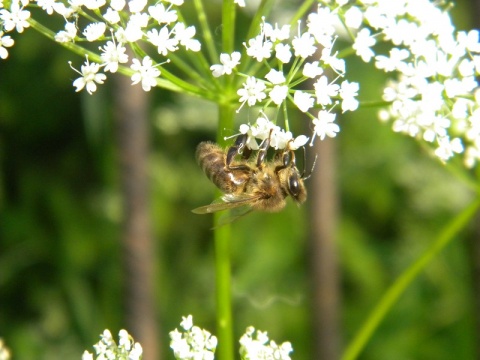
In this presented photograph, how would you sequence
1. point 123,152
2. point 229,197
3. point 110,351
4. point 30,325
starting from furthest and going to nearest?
point 30,325, point 123,152, point 229,197, point 110,351

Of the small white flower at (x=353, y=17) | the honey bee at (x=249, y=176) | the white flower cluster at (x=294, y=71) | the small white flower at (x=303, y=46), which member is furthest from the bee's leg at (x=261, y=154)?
the small white flower at (x=353, y=17)

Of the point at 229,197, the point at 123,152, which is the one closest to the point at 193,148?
the point at 123,152

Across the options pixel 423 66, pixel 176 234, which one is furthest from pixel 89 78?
pixel 176 234

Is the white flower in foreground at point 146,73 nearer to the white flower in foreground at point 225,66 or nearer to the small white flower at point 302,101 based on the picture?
the white flower in foreground at point 225,66

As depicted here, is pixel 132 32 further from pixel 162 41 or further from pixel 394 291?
pixel 394 291

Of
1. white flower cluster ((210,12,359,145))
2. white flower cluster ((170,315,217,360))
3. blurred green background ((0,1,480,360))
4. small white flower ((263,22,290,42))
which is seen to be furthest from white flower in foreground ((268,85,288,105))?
blurred green background ((0,1,480,360))

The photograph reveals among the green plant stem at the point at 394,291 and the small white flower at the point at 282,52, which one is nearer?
the small white flower at the point at 282,52

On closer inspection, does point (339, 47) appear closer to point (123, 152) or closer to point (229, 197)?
point (123, 152)

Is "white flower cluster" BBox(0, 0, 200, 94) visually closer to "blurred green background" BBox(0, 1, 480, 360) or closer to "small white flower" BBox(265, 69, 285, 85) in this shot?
"small white flower" BBox(265, 69, 285, 85)
